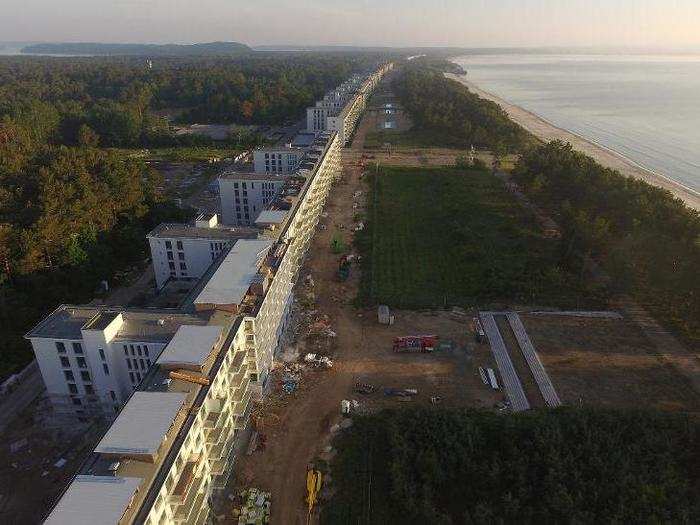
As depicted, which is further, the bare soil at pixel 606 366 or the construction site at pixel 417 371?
the bare soil at pixel 606 366

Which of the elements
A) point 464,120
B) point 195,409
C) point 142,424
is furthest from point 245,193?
point 464,120

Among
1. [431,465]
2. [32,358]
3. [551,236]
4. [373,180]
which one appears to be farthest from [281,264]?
[373,180]

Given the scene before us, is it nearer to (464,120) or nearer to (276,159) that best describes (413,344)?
(276,159)

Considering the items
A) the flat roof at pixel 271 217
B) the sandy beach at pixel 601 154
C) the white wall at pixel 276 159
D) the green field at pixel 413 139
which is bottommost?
the green field at pixel 413 139

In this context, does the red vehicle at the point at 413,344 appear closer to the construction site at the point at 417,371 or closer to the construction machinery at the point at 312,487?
the construction site at the point at 417,371

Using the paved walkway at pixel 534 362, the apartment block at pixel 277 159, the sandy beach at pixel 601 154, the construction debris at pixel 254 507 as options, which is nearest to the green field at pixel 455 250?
the paved walkway at pixel 534 362

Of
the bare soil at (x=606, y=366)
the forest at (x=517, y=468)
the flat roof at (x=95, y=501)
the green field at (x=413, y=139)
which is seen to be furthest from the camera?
the green field at (x=413, y=139)

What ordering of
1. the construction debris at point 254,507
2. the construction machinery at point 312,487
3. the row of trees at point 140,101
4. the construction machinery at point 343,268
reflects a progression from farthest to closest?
the row of trees at point 140,101, the construction machinery at point 343,268, the construction machinery at point 312,487, the construction debris at point 254,507

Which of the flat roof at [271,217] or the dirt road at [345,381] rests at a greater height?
the flat roof at [271,217]
